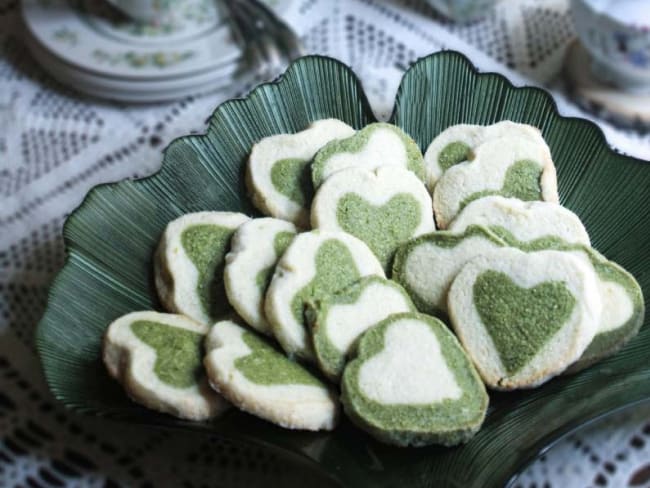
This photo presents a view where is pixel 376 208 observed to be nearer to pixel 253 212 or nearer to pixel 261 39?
pixel 253 212

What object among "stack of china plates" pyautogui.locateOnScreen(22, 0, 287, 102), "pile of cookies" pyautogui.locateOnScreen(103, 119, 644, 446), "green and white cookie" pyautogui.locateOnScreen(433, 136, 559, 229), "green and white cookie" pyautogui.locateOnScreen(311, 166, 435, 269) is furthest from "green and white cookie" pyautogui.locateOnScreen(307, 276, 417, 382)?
"stack of china plates" pyautogui.locateOnScreen(22, 0, 287, 102)

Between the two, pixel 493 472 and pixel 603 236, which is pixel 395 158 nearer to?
pixel 603 236

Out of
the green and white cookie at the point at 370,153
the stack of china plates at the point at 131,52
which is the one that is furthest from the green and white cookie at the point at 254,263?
the stack of china plates at the point at 131,52

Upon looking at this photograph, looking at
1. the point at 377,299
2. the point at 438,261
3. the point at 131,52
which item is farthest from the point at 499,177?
the point at 131,52

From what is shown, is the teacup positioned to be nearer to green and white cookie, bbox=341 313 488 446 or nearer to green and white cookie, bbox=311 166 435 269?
green and white cookie, bbox=311 166 435 269

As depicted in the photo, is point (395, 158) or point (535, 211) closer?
Result: point (535, 211)

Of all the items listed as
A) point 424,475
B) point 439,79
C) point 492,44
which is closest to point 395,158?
point 439,79
